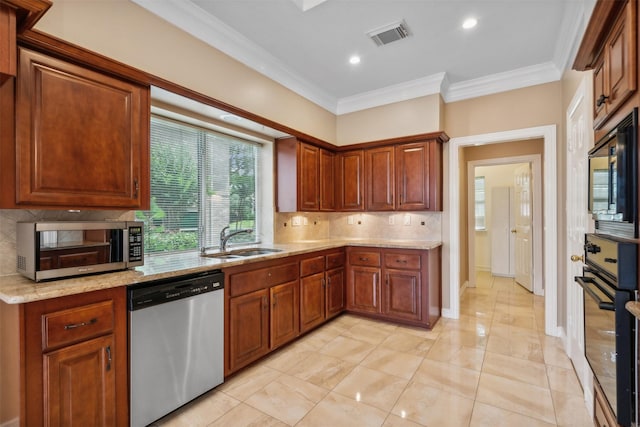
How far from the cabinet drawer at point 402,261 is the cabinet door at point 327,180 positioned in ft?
3.61

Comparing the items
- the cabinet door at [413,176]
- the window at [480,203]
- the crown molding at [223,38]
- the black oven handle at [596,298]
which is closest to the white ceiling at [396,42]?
the crown molding at [223,38]

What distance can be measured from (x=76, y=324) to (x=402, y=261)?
9.69 ft

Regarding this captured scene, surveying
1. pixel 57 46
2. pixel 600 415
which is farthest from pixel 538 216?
pixel 57 46

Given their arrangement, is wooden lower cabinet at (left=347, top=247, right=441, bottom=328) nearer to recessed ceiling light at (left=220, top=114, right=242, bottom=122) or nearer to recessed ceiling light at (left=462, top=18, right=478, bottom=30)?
recessed ceiling light at (left=220, top=114, right=242, bottom=122)

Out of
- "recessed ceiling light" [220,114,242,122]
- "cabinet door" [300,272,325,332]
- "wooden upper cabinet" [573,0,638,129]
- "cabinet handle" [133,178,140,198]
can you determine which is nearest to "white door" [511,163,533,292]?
"cabinet door" [300,272,325,332]

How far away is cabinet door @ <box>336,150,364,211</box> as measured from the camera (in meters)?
4.24

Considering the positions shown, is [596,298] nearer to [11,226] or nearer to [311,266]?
[311,266]

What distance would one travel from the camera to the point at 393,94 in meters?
4.07

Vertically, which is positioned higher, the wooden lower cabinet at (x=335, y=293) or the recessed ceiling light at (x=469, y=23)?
the recessed ceiling light at (x=469, y=23)

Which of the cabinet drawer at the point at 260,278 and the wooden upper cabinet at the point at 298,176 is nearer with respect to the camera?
the cabinet drawer at the point at 260,278

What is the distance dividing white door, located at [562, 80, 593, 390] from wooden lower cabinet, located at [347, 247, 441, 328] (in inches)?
48.9

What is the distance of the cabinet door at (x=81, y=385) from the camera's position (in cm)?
149

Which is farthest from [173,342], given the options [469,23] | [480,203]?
[480,203]

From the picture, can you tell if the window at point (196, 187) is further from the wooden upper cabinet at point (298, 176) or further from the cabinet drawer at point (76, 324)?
the cabinet drawer at point (76, 324)
